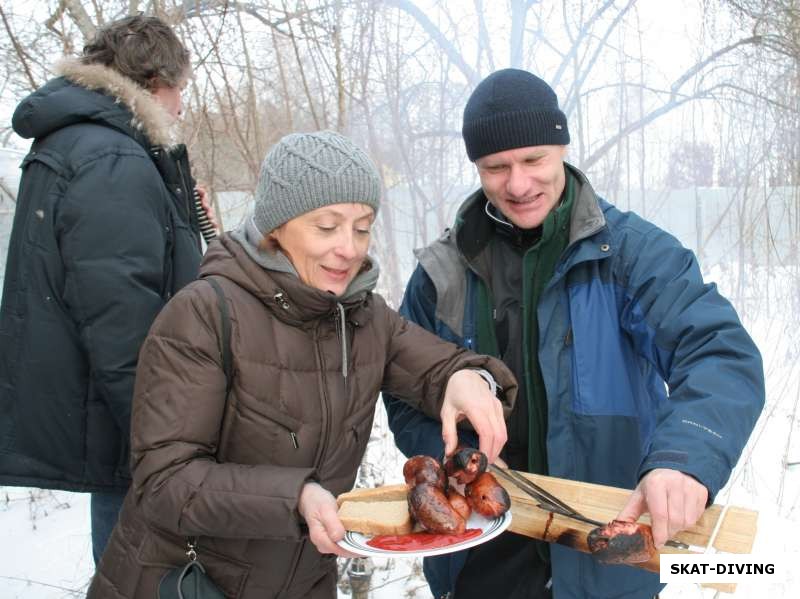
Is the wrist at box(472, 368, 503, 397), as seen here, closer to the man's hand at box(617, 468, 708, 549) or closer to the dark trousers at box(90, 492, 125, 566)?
the man's hand at box(617, 468, 708, 549)

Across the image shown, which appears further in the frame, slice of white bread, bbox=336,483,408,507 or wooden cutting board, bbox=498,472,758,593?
slice of white bread, bbox=336,483,408,507

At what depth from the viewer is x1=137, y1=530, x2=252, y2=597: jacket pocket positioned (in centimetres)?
166

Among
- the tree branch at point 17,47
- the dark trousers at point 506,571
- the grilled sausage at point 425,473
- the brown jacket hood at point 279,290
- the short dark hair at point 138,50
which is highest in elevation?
the tree branch at point 17,47

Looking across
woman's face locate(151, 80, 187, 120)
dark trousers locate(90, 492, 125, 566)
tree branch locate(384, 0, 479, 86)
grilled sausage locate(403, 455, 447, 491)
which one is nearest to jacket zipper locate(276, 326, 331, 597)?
grilled sausage locate(403, 455, 447, 491)

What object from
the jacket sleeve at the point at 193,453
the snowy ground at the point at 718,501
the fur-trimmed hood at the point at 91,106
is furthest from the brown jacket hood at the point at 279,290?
the snowy ground at the point at 718,501

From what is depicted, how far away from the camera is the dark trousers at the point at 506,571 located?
196 centimetres

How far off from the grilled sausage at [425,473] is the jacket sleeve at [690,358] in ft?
1.59

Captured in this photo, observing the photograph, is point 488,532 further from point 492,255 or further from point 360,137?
point 360,137

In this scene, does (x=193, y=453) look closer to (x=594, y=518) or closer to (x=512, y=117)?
(x=594, y=518)

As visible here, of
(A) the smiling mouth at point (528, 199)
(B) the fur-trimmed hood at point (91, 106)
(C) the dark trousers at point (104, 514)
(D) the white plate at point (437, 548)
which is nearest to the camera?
(D) the white plate at point (437, 548)

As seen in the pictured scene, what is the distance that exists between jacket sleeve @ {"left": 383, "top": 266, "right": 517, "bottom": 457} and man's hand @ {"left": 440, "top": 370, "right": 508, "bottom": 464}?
0.26 ft

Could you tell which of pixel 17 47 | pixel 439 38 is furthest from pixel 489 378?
pixel 439 38

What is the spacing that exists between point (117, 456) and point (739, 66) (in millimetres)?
5593

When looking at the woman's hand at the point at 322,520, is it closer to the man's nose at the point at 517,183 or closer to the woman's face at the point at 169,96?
the man's nose at the point at 517,183
